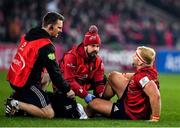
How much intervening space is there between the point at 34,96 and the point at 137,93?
160 centimetres

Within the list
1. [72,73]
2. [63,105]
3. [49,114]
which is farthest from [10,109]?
[72,73]

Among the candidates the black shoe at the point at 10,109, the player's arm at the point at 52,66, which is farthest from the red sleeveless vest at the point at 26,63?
the black shoe at the point at 10,109

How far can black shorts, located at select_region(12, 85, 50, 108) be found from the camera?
10.6m

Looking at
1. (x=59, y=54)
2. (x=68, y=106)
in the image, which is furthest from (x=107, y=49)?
(x=68, y=106)

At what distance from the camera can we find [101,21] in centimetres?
3025

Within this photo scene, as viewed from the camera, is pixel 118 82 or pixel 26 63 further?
pixel 118 82

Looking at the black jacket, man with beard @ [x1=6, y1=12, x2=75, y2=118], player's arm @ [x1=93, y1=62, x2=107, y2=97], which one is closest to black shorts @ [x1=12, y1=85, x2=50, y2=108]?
man with beard @ [x1=6, y1=12, x2=75, y2=118]

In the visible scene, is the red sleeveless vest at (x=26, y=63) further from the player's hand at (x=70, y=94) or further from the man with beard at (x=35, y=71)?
the player's hand at (x=70, y=94)

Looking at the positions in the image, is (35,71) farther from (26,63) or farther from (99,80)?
(99,80)

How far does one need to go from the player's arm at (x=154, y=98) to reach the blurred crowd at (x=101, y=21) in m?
17.4

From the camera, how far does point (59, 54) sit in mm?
27344

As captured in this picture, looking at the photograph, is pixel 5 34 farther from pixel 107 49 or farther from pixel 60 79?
pixel 60 79

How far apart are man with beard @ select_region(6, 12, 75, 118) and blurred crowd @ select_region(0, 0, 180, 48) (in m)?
16.7

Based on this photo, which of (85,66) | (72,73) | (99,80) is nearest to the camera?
(72,73)
